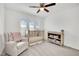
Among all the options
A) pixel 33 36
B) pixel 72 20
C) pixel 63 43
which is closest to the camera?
pixel 72 20

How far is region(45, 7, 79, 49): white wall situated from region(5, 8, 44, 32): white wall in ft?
0.96

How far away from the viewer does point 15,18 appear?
4.89 feet

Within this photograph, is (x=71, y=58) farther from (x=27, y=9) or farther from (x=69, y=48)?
(x=27, y=9)

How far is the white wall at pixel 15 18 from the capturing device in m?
1.46

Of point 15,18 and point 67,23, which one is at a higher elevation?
point 15,18

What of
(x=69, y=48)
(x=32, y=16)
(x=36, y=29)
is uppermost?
(x=32, y=16)

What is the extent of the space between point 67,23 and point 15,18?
1.09 m

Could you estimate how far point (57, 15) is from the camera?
1.67m

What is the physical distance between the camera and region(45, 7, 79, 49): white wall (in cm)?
146

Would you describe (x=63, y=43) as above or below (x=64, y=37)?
below

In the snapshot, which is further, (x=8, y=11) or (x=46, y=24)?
(x=46, y=24)

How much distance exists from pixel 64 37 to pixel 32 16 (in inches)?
34.4

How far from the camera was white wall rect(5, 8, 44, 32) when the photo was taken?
1.46 meters

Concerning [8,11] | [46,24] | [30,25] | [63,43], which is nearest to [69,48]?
[63,43]
